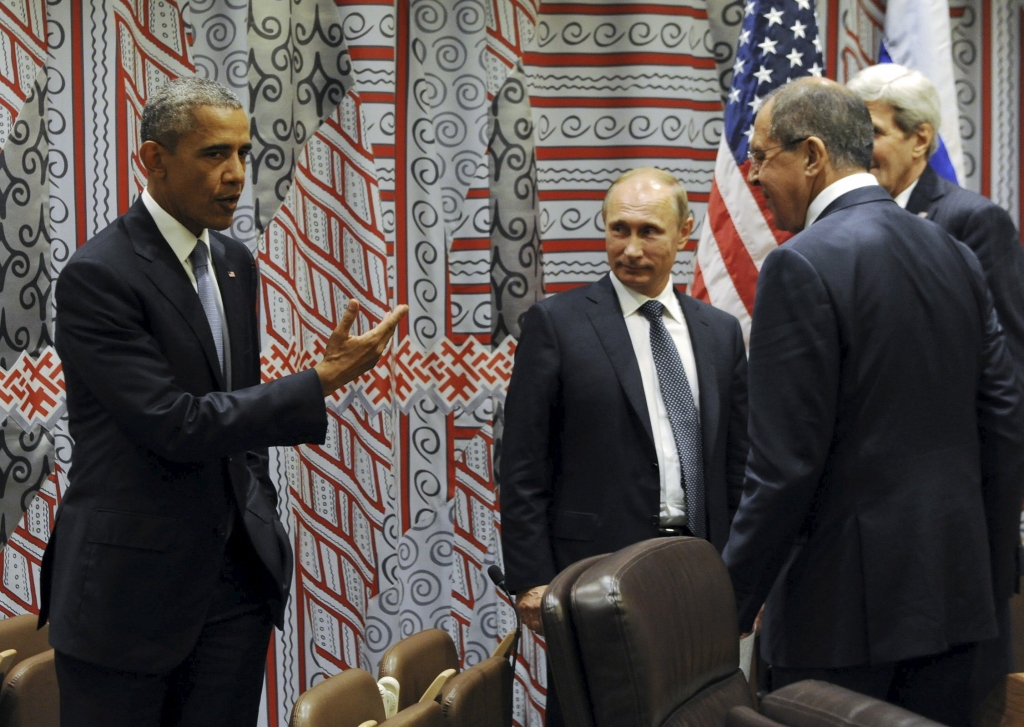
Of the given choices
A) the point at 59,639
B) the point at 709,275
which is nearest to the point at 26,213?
the point at 59,639

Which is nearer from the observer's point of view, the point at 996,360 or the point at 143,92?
the point at 996,360

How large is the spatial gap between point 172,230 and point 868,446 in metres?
1.27

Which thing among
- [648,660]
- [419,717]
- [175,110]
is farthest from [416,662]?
[175,110]

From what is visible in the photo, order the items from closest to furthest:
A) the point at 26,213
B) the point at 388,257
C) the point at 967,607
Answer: the point at 967,607 < the point at 26,213 < the point at 388,257

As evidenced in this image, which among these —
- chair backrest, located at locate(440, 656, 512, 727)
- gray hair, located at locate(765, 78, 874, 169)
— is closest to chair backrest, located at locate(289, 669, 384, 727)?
chair backrest, located at locate(440, 656, 512, 727)

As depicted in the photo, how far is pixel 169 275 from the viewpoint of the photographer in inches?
75.5

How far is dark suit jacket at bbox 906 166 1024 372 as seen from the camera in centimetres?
232

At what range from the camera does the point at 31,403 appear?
311cm

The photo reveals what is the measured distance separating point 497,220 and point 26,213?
4.45ft

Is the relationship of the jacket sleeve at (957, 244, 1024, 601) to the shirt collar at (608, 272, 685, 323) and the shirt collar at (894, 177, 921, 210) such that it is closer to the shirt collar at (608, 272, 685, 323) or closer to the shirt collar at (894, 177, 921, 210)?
the shirt collar at (894, 177, 921, 210)

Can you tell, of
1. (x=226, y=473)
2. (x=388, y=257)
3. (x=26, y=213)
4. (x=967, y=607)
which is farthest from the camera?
(x=388, y=257)

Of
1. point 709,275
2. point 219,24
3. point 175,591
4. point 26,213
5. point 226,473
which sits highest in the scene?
point 219,24

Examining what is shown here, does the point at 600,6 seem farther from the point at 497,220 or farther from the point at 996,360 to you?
the point at 996,360

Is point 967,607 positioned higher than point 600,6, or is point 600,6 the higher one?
point 600,6
